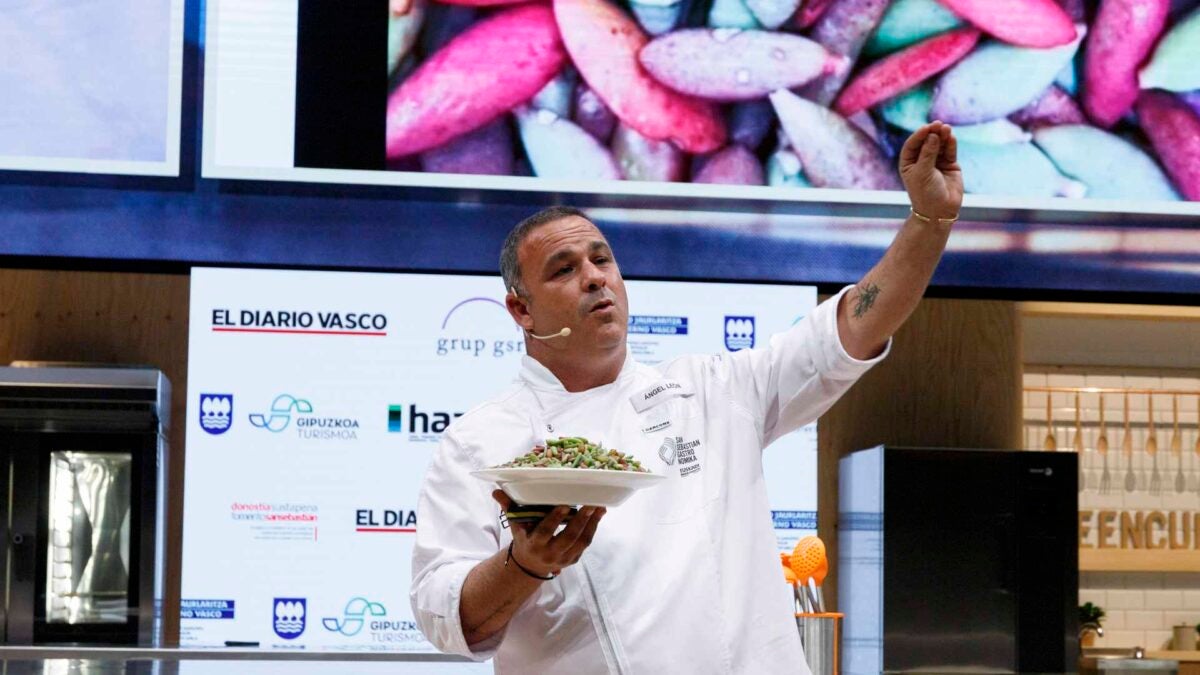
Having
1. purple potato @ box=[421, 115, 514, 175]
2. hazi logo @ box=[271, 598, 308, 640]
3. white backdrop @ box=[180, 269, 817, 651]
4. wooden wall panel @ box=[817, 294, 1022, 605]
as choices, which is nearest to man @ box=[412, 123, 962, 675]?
purple potato @ box=[421, 115, 514, 175]

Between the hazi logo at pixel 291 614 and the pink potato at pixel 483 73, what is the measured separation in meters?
1.54

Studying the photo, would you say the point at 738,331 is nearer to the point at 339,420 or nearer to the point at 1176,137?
the point at 339,420

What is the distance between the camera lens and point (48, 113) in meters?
3.82

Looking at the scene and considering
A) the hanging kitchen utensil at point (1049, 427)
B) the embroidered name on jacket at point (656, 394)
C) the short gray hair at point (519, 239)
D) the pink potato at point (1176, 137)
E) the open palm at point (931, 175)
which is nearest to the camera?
the open palm at point (931, 175)

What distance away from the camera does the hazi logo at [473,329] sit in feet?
15.5

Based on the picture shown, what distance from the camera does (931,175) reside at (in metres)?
1.63

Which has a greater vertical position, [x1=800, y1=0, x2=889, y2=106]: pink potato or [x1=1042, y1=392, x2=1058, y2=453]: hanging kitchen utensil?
[x1=800, y1=0, x2=889, y2=106]: pink potato

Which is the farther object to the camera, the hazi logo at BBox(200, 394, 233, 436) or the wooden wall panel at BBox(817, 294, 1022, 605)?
the wooden wall panel at BBox(817, 294, 1022, 605)

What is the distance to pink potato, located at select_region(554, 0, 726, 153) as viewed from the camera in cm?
391

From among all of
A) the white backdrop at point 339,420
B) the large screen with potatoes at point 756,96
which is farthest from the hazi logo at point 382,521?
the large screen with potatoes at point 756,96

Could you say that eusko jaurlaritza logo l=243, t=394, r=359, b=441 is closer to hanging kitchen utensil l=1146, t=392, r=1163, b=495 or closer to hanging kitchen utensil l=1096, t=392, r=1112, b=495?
hanging kitchen utensil l=1096, t=392, r=1112, b=495

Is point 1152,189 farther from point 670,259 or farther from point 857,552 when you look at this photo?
point 857,552

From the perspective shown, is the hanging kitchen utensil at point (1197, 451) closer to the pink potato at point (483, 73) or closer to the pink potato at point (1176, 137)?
the pink potato at point (1176, 137)

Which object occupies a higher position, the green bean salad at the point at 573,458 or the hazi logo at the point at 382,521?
the green bean salad at the point at 573,458
